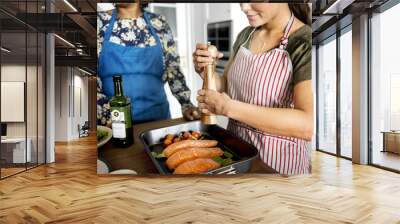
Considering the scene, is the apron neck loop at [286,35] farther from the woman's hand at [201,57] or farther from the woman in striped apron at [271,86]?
the woman's hand at [201,57]

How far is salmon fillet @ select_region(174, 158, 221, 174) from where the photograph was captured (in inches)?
190

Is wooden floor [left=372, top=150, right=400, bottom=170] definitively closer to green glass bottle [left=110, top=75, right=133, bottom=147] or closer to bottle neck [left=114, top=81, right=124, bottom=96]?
green glass bottle [left=110, top=75, right=133, bottom=147]

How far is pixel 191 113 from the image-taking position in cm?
491

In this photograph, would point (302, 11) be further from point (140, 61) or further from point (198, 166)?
point (198, 166)

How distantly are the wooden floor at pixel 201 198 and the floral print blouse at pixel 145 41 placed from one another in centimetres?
98

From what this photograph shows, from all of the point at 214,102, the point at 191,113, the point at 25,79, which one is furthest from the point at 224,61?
the point at 25,79

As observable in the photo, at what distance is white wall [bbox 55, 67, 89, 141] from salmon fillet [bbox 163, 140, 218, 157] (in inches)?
345

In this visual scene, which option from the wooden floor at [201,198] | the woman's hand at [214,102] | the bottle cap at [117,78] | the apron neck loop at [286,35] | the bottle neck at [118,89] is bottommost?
the wooden floor at [201,198]

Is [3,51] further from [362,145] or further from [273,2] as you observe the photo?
[362,145]

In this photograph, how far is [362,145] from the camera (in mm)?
6648

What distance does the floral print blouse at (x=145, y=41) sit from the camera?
4.92 meters

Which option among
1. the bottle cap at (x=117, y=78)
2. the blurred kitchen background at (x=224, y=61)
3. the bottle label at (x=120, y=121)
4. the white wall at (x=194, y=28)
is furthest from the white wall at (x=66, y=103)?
the white wall at (x=194, y=28)

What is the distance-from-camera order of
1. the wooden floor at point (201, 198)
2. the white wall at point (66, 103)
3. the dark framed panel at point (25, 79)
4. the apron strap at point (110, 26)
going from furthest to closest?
the white wall at point (66, 103), the dark framed panel at point (25, 79), the apron strap at point (110, 26), the wooden floor at point (201, 198)

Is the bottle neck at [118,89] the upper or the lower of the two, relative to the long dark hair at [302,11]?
lower
